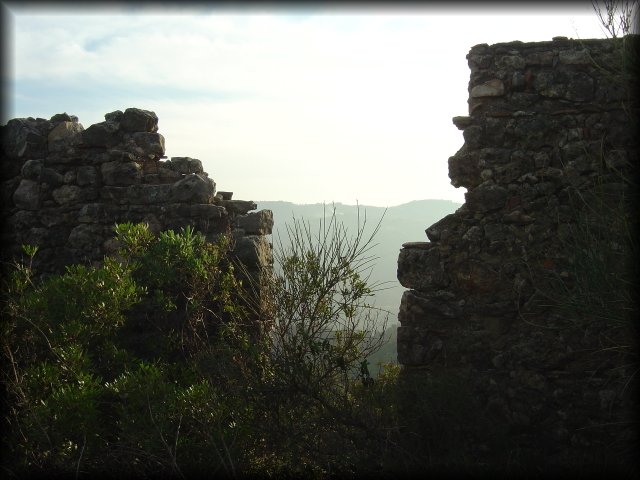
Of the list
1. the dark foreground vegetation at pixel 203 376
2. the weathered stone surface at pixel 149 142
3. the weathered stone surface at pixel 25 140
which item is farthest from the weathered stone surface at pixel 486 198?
the weathered stone surface at pixel 25 140

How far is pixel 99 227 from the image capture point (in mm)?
6648

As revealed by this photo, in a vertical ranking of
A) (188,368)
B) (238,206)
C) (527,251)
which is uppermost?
(238,206)

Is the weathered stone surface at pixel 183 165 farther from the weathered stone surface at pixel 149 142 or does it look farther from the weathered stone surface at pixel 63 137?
the weathered stone surface at pixel 63 137

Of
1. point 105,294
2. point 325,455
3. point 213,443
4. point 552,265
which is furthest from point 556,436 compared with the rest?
point 105,294

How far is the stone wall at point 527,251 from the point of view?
516 cm

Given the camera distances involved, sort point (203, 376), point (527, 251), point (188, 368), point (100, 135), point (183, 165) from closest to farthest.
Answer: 1. point (203, 376)
2. point (527, 251)
3. point (188, 368)
4. point (100, 135)
5. point (183, 165)

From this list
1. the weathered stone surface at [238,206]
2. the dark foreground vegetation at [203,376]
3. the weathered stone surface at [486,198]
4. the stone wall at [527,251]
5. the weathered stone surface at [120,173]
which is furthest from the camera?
the weathered stone surface at [238,206]

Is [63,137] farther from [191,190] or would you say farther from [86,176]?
[191,190]

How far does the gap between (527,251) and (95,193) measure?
4.20m

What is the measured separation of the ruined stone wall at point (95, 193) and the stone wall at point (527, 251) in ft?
6.22

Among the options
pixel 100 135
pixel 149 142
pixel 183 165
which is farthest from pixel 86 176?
pixel 183 165

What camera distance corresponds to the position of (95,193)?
22.1 feet

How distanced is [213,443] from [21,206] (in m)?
3.80

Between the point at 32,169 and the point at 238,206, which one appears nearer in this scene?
the point at 32,169
